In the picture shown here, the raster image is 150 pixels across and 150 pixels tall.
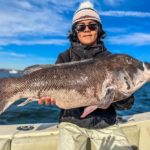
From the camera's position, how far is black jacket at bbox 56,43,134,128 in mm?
4992

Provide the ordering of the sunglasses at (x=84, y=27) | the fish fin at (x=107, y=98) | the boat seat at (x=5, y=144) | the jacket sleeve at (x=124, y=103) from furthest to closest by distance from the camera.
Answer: the sunglasses at (x=84, y=27), the boat seat at (x=5, y=144), the jacket sleeve at (x=124, y=103), the fish fin at (x=107, y=98)

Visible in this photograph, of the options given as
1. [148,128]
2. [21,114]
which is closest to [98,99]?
[148,128]

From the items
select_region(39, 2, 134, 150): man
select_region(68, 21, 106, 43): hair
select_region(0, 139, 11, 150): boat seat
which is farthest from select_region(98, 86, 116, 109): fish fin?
select_region(0, 139, 11, 150): boat seat

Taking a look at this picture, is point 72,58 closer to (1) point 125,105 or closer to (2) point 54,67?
(2) point 54,67

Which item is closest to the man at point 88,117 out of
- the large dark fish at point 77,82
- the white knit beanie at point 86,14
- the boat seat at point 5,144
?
the white knit beanie at point 86,14

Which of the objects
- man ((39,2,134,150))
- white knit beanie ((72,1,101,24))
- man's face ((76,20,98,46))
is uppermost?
white knit beanie ((72,1,101,24))

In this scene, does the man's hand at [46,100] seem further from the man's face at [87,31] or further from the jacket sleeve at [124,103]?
the man's face at [87,31]

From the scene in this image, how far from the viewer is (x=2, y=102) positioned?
14.9ft

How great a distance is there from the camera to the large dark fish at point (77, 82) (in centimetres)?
452

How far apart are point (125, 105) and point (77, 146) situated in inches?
35.3

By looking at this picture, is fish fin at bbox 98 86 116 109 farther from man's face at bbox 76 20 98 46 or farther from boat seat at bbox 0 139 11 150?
boat seat at bbox 0 139 11 150

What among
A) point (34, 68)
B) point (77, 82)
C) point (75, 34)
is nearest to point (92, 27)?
point (75, 34)

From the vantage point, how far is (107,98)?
14.4ft

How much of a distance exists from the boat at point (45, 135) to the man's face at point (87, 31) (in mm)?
1500
